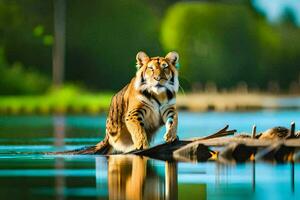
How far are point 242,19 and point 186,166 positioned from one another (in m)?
56.6

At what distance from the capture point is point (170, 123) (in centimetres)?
1889

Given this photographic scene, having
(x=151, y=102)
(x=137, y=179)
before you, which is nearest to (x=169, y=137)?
(x=151, y=102)

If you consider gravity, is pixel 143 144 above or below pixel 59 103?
below

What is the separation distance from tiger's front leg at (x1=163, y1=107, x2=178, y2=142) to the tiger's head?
1.03 ft

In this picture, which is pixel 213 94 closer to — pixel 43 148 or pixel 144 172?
pixel 43 148

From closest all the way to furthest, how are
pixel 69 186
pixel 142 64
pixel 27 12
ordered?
pixel 69 186 → pixel 142 64 → pixel 27 12

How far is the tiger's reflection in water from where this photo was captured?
14.3 m

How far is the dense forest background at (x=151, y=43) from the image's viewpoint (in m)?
66.8

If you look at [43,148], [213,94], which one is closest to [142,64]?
[43,148]

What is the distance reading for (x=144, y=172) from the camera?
16984mm

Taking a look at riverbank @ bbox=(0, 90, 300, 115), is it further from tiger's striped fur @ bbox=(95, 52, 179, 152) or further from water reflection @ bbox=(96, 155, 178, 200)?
water reflection @ bbox=(96, 155, 178, 200)

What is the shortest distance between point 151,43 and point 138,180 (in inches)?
2111

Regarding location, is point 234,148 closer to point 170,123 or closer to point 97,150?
point 170,123

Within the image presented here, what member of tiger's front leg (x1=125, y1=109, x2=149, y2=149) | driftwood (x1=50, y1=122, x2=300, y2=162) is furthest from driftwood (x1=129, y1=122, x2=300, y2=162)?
tiger's front leg (x1=125, y1=109, x2=149, y2=149)
